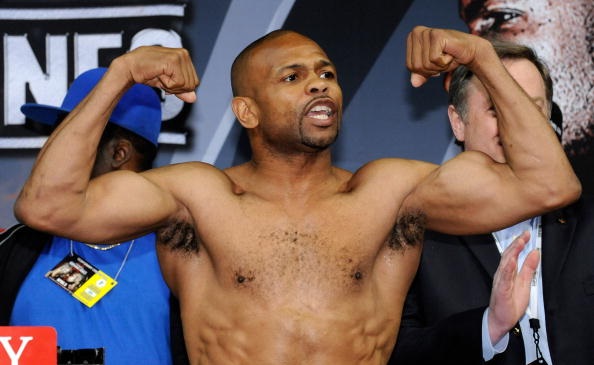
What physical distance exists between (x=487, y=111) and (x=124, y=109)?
100 centimetres

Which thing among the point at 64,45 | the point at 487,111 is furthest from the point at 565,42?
the point at 64,45

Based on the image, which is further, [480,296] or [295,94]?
[480,296]

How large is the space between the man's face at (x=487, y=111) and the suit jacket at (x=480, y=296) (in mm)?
254

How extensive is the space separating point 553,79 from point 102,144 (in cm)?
135

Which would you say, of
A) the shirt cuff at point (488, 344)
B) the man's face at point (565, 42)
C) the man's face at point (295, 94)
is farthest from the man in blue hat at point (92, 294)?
the man's face at point (565, 42)

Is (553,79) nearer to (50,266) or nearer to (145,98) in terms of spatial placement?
(145,98)

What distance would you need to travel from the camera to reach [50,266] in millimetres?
2934

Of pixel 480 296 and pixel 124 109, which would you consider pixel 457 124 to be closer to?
pixel 480 296

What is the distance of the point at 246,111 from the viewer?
9.28ft

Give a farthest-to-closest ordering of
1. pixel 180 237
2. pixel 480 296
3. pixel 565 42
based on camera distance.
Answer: pixel 565 42 → pixel 480 296 → pixel 180 237

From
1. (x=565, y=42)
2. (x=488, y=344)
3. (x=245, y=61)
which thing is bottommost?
(x=488, y=344)

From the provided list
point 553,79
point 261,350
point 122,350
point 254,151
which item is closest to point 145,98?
point 254,151

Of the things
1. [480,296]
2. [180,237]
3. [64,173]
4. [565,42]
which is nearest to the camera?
[64,173]

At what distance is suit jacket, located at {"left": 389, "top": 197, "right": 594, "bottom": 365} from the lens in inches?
106
